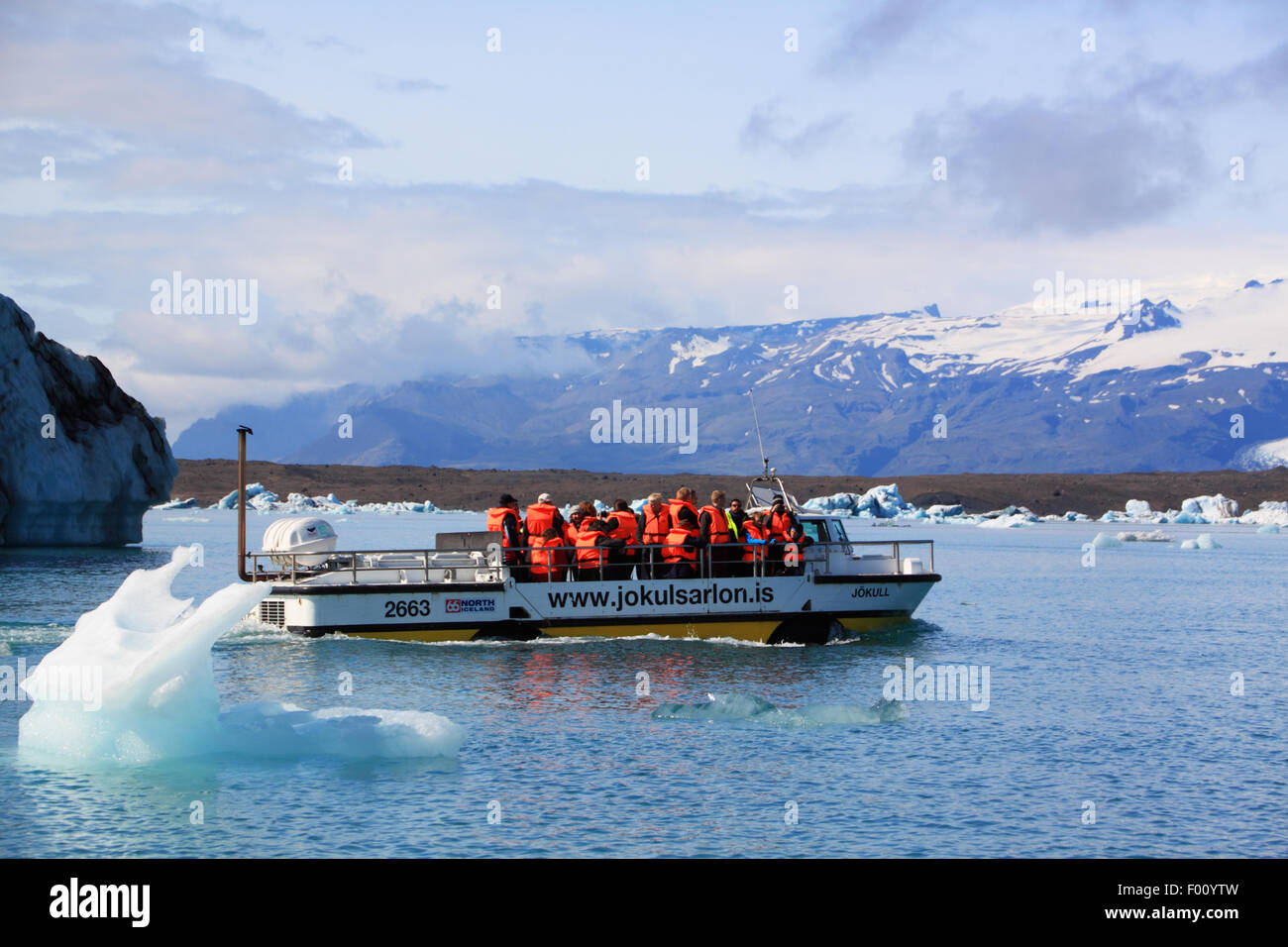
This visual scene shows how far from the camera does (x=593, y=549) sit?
2147 centimetres

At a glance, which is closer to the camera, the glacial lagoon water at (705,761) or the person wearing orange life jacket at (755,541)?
the glacial lagoon water at (705,761)

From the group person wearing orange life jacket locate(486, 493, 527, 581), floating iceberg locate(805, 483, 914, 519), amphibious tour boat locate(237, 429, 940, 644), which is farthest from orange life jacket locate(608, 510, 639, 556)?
floating iceberg locate(805, 483, 914, 519)

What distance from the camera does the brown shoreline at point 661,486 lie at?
129375 millimetres

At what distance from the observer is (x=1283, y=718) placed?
54.5ft

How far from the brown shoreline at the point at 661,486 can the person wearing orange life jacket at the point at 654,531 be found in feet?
334

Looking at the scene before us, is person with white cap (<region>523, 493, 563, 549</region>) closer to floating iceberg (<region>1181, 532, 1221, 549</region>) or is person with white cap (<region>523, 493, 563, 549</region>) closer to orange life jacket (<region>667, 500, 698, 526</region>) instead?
orange life jacket (<region>667, 500, 698, 526</region>)

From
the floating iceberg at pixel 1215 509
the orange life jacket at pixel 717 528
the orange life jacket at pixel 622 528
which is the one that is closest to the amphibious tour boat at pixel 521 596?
the orange life jacket at pixel 622 528

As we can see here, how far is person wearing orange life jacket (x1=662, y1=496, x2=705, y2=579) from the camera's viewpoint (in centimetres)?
2148

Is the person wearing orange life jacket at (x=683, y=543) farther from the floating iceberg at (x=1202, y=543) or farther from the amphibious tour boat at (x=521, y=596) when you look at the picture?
the floating iceberg at (x=1202, y=543)

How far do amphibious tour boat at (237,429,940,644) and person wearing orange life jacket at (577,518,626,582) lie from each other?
184 mm

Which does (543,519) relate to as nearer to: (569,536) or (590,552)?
(569,536)

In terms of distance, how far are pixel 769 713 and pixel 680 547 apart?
6326mm

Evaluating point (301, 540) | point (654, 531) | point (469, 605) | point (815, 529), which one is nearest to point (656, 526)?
point (654, 531)
